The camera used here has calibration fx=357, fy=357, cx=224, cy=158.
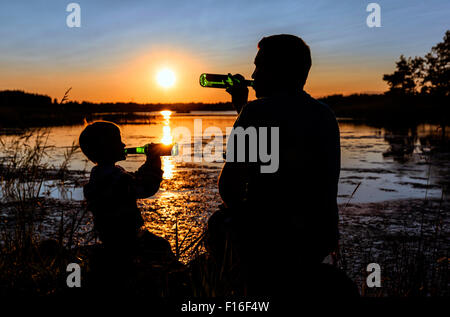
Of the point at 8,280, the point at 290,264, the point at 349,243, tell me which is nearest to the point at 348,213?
the point at 349,243

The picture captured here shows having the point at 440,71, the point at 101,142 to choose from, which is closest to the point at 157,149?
the point at 101,142

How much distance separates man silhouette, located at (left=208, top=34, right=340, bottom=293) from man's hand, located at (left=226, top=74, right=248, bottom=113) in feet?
1.58

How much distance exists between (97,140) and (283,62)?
169 centimetres

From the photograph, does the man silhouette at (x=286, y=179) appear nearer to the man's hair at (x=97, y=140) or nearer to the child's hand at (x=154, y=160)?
the child's hand at (x=154, y=160)

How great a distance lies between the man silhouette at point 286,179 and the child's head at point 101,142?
121 cm

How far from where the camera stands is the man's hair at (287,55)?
2.15m

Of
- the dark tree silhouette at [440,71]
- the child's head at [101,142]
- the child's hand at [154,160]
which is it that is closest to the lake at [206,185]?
the child's hand at [154,160]

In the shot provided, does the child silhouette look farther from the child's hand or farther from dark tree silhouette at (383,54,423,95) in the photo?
dark tree silhouette at (383,54,423,95)

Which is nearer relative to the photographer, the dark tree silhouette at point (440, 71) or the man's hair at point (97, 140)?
the man's hair at point (97, 140)

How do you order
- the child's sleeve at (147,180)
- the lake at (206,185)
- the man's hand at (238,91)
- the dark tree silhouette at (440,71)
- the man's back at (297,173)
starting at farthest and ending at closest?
the dark tree silhouette at (440,71) < the lake at (206,185) < the child's sleeve at (147,180) < the man's hand at (238,91) < the man's back at (297,173)

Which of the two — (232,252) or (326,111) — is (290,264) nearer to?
(232,252)
